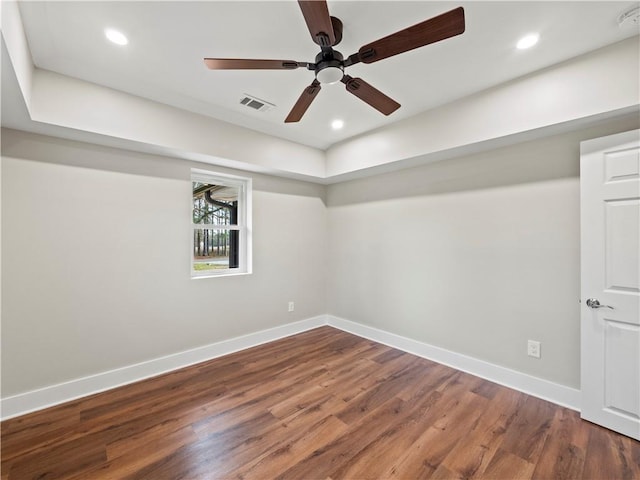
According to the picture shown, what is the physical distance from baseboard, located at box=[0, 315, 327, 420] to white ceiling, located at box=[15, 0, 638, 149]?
101 inches

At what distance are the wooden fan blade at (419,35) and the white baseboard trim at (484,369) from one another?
111 inches

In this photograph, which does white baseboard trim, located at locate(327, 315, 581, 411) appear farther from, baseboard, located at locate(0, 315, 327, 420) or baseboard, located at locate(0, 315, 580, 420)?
baseboard, located at locate(0, 315, 327, 420)

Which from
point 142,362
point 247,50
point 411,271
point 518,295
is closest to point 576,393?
point 518,295

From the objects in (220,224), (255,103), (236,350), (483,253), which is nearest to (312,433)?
(236,350)

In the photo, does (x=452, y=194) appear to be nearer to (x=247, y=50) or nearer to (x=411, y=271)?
(x=411, y=271)

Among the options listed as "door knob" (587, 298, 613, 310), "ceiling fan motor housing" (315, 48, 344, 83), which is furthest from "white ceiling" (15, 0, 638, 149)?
"door knob" (587, 298, 613, 310)

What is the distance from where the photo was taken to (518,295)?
262 centimetres

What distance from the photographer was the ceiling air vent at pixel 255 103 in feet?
8.74

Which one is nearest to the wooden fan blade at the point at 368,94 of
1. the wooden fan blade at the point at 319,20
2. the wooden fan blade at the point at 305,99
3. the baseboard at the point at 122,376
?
the wooden fan blade at the point at 305,99

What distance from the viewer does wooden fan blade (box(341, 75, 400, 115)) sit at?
1888mm

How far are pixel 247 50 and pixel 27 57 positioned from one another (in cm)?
145

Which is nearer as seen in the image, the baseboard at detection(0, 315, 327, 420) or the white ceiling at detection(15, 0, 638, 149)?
the white ceiling at detection(15, 0, 638, 149)

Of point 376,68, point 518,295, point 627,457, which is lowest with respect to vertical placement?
point 627,457

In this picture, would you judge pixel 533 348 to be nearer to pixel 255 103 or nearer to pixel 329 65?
pixel 329 65
